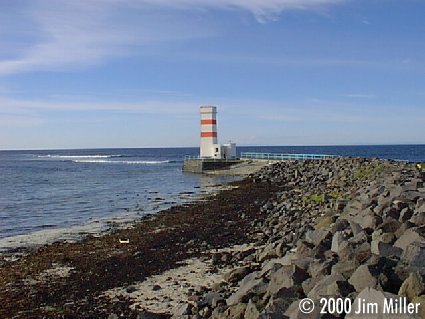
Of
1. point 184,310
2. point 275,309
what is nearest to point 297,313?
point 275,309

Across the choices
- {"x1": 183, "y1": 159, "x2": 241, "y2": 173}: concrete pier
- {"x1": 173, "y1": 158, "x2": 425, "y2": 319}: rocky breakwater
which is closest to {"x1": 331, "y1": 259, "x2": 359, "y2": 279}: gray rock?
{"x1": 173, "y1": 158, "x2": 425, "y2": 319}: rocky breakwater

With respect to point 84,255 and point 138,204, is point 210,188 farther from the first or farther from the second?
point 84,255

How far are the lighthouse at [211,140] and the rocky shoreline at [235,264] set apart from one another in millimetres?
22557

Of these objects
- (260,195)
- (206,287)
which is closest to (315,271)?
(206,287)

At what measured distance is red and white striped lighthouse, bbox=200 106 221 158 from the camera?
131 ft

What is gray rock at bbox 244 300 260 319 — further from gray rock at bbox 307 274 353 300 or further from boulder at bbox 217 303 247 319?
gray rock at bbox 307 274 353 300

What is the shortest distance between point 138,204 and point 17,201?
22.3 feet

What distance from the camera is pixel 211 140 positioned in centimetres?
4031

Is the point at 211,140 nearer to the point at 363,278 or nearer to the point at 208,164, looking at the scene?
the point at 208,164

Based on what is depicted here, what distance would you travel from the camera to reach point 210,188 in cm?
2842

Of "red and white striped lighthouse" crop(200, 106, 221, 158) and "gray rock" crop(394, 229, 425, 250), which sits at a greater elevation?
"red and white striped lighthouse" crop(200, 106, 221, 158)

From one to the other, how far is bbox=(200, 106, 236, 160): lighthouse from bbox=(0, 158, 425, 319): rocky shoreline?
2256 centimetres

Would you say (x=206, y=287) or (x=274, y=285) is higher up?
(x=274, y=285)

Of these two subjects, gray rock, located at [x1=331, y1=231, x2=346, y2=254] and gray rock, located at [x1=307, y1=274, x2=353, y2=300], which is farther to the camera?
gray rock, located at [x1=331, y1=231, x2=346, y2=254]
